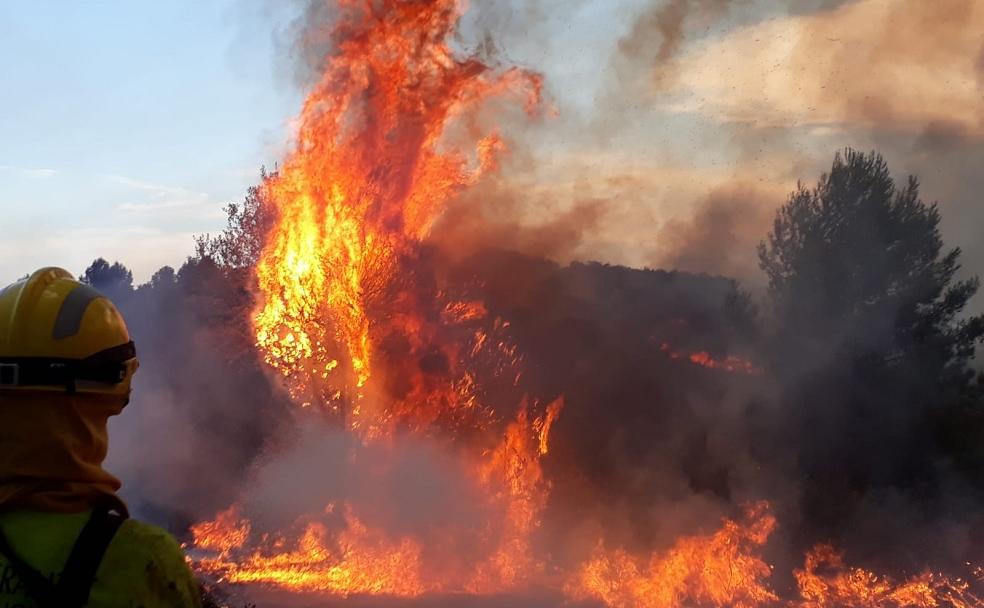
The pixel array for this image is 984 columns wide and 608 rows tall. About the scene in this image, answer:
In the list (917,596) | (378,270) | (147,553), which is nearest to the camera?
(147,553)

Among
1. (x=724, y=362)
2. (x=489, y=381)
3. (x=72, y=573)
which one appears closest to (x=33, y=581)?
(x=72, y=573)

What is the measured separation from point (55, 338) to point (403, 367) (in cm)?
1890

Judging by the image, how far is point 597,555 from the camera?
1831cm

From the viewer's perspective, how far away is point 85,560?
1867 millimetres

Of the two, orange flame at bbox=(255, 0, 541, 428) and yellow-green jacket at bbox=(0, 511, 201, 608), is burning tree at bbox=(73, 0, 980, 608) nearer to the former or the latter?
orange flame at bbox=(255, 0, 541, 428)

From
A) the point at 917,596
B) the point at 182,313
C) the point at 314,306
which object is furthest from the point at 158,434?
the point at 917,596

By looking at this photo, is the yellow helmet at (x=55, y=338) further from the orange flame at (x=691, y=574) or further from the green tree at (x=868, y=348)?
the green tree at (x=868, y=348)

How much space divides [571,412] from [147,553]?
19804 millimetres

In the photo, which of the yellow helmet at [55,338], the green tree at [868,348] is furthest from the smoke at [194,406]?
the yellow helmet at [55,338]

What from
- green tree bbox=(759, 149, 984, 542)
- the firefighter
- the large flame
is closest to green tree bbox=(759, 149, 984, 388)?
green tree bbox=(759, 149, 984, 542)

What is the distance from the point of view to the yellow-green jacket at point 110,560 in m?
1.87

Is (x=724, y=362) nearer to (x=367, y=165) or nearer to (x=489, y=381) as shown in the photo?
(x=489, y=381)

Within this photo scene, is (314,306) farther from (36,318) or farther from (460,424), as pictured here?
(36,318)

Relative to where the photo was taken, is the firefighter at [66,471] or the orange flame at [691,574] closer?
the firefighter at [66,471]
